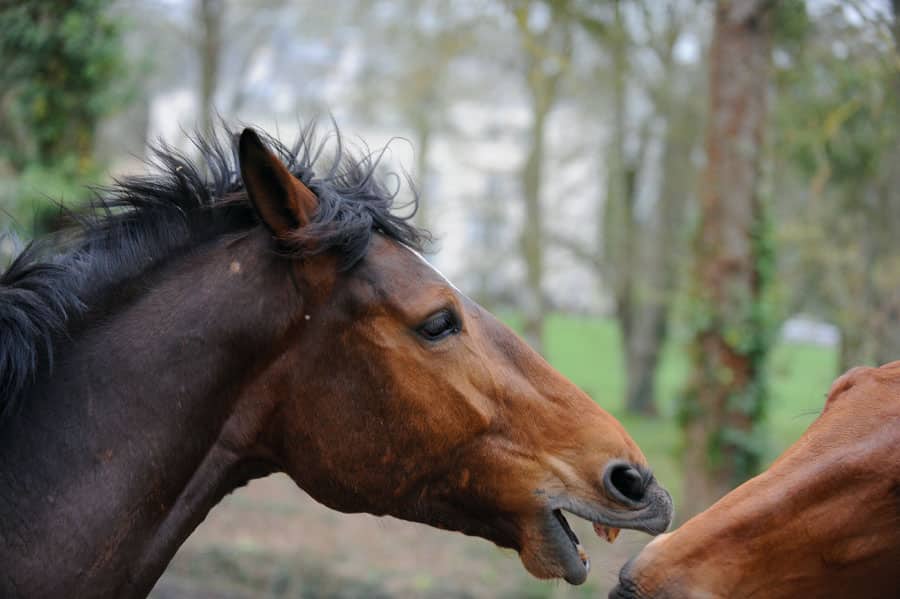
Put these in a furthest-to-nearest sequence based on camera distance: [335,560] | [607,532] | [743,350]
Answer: [335,560] → [743,350] → [607,532]

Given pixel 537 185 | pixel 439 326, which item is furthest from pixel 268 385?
pixel 537 185

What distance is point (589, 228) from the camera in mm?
25281

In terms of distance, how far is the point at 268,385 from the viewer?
8.19ft

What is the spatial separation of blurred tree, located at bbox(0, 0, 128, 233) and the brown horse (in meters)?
5.92

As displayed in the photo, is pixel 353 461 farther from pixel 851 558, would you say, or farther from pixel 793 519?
pixel 851 558

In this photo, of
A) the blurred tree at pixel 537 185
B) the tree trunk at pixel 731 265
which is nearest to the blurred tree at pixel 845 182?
the tree trunk at pixel 731 265

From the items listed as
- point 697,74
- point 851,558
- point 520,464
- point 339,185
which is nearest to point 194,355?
point 339,185

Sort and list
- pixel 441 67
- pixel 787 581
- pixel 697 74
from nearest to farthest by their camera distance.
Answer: pixel 787 581, pixel 441 67, pixel 697 74

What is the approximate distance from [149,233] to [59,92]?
6.21 m

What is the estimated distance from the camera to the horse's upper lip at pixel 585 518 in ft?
8.25

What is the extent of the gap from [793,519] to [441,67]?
1450 cm

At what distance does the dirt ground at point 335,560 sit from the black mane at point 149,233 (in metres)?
4.84

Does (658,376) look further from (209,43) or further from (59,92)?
(59,92)

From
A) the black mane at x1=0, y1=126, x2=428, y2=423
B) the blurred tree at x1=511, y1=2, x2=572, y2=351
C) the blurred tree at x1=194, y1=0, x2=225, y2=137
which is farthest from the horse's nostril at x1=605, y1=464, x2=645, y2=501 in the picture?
the blurred tree at x1=194, y1=0, x2=225, y2=137
